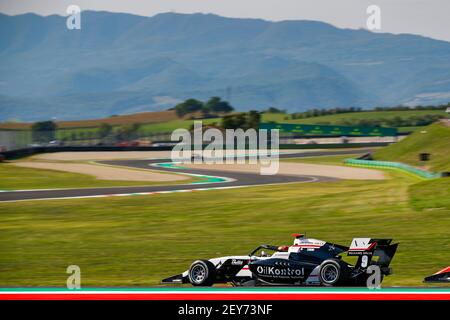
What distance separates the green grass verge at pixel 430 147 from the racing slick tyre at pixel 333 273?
22.3 m

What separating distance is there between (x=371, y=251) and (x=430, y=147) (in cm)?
2798

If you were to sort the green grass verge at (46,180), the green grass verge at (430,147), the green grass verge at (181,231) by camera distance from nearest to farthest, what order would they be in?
the green grass verge at (181,231)
the green grass verge at (430,147)
the green grass verge at (46,180)

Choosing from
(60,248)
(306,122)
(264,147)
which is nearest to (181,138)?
(264,147)

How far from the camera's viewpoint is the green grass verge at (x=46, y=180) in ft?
103

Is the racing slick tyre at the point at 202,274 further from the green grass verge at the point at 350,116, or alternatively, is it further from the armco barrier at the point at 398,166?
the green grass verge at the point at 350,116

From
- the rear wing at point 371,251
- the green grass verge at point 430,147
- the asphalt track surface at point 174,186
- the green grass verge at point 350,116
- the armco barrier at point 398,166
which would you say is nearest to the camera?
the rear wing at point 371,251

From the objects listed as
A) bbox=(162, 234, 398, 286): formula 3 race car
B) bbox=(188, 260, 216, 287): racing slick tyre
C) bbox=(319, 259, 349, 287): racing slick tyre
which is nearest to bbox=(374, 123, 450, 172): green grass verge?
bbox=(162, 234, 398, 286): formula 3 race car

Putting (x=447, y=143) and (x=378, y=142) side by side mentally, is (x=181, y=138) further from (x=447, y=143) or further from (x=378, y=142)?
(x=447, y=143)

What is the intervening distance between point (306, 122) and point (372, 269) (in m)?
59.9

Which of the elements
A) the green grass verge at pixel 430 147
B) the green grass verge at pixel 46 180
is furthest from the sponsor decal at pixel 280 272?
the green grass verge at pixel 46 180

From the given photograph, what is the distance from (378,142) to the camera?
56719mm

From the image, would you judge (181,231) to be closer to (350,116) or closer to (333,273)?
(333,273)

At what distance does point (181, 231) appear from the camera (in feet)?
47.4

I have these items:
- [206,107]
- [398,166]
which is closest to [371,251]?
[398,166]
